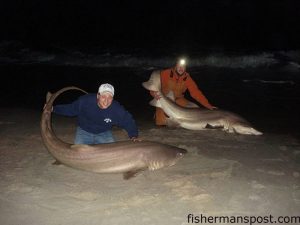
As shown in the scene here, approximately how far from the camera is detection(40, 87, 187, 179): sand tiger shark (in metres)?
5.34

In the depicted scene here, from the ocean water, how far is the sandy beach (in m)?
2.26

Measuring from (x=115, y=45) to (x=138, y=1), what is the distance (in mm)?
14968

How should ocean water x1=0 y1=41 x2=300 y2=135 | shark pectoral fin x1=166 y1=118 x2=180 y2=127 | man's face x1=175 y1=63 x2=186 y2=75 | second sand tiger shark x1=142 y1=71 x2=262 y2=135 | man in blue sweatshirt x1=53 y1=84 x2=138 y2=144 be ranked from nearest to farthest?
1. man in blue sweatshirt x1=53 y1=84 x2=138 y2=144
2. second sand tiger shark x1=142 y1=71 x2=262 y2=135
3. shark pectoral fin x1=166 y1=118 x2=180 y2=127
4. man's face x1=175 y1=63 x2=186 y2=75
5. ocean water x1=0 y1=41 x2=300 y2=135

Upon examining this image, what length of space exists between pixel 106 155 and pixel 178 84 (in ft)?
11.5

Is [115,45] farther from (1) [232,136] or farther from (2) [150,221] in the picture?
(2) [150,221]

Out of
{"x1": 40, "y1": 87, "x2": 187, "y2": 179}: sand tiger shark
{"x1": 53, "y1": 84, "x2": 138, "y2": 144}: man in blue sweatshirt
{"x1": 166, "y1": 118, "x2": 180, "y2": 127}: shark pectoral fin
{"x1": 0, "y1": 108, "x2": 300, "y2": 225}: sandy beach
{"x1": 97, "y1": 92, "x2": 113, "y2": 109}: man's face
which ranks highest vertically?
{"x1": 97, "y1": 92, "x2": 113, "y2": 109}: man's face

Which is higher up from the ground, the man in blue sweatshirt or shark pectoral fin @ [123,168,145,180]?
the man in blue sweatshirt

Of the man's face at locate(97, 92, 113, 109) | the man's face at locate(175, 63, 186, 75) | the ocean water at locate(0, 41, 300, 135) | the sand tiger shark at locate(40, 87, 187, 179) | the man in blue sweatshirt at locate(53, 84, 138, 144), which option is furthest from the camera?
the ocean water at locate(0, 41, 300, 135)

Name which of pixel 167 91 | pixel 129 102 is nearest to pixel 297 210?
pixel 167 91

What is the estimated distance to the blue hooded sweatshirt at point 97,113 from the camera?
19.7ft

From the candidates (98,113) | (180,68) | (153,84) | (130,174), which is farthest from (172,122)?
(130,174)

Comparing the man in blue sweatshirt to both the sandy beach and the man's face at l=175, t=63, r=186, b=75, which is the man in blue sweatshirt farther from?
the man's face at l=175, t=63, r=186, b=75

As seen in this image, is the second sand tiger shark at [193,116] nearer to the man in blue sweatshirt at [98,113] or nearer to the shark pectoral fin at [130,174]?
the man in blue sweatshirt at [98,113]

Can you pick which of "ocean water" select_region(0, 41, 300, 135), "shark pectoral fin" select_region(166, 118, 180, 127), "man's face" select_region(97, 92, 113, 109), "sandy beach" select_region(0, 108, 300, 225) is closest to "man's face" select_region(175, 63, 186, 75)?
"shark pectoral fin" select_region(166, 118, 180, 127)
